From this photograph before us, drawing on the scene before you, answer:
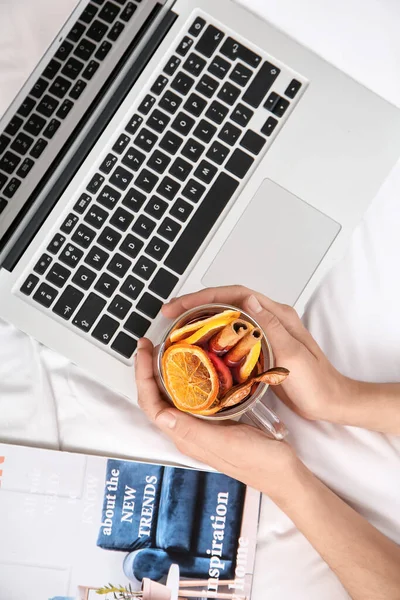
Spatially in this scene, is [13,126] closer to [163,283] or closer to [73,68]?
[73,68]

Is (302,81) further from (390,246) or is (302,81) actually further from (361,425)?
(361,425)

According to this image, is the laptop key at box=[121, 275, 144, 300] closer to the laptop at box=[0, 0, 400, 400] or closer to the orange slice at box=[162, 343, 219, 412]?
the laptop at box=[0, 0, 400, 400]

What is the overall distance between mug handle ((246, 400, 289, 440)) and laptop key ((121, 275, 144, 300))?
0.68ft

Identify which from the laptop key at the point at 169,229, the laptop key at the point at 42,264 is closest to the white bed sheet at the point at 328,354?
the laptop key at the point at 42,264

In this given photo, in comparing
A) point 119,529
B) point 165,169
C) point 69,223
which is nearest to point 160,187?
point 165,169

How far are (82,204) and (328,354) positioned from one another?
42 cm

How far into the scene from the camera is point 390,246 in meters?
0.95

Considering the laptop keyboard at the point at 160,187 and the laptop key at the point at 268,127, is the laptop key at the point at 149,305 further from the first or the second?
the laptop key at the point at 268,127

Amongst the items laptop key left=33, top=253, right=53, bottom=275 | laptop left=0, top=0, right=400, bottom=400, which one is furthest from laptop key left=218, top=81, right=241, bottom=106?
laptop key left=33, top=253, right=53, bottom=275

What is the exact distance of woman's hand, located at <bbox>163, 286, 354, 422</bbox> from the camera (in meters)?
0.68

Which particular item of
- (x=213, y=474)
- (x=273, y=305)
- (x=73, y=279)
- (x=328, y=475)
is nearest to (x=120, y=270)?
(x=73, y=279)

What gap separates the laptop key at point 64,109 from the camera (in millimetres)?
833

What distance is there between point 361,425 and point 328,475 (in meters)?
0.09

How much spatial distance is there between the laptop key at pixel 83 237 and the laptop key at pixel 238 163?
0.66ft
